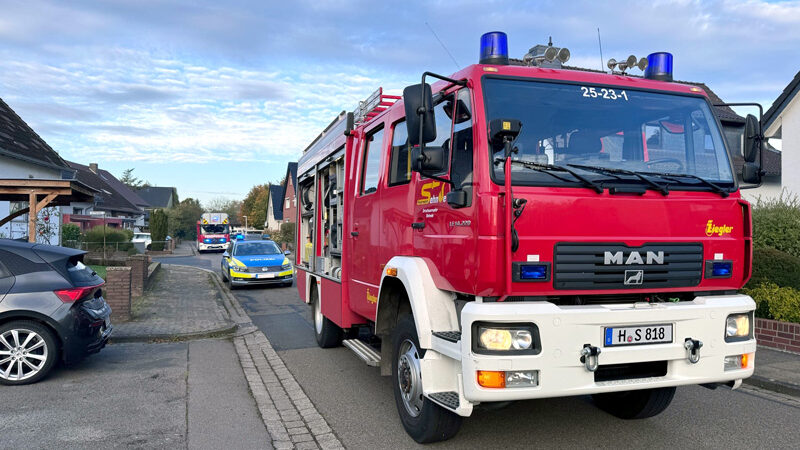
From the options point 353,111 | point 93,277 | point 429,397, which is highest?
point 353,111

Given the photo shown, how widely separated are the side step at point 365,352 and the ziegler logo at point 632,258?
96.8 inches

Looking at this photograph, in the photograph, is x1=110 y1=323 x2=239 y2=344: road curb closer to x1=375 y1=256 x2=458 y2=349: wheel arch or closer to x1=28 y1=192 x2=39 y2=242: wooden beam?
x1=28 y1=192 x2=39 y2=242: wooden beam

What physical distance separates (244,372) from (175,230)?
75.4 meters

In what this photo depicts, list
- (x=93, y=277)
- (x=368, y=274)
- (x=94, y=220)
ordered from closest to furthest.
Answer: (x=368, y=274)
(x=93, y=277)
(x=94, y=220)

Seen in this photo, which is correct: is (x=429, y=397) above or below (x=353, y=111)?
below

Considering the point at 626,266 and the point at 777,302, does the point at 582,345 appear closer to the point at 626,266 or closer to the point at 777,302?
the point at 626,266

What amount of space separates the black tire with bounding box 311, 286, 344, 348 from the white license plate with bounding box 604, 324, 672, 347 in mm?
5092

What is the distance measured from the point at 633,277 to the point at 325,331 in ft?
17.3

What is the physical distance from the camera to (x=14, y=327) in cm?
630

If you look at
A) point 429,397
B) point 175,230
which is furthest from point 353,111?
point 175,230

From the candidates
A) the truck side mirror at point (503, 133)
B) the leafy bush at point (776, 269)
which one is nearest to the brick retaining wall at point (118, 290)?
the truck side mirror at point (503, 133)

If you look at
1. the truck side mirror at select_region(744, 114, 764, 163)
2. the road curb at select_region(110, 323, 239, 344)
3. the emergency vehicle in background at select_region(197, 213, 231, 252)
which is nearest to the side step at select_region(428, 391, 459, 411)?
the truck side mirror at select_region(744, 114, 764, 163)

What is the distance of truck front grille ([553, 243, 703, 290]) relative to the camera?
3.87 meters

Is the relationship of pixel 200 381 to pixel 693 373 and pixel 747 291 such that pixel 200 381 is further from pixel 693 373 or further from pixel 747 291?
pixel 747 291
